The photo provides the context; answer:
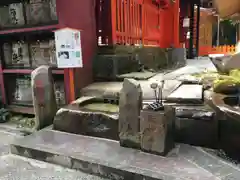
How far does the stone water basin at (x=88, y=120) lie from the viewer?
2.50 m

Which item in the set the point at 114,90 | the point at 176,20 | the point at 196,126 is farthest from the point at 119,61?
the point at 176,20

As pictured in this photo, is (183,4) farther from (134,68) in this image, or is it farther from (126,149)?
(126,149)

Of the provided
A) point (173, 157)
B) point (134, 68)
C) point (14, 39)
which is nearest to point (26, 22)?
point (14, 39)

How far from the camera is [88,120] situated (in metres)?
2.63

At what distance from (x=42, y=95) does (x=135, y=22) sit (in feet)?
9.17

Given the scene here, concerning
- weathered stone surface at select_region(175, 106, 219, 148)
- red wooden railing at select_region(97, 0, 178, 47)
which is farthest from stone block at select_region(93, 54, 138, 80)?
weathered stone surface at select_region(175, 106, 219, 148)

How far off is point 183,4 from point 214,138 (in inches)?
359

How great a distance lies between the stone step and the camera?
1818 millimetres

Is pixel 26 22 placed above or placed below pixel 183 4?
below

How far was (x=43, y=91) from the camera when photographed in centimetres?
292

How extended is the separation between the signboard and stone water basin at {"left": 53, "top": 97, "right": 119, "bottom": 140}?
21.0 inches

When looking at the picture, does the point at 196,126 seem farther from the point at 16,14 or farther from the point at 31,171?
the point at 16,14

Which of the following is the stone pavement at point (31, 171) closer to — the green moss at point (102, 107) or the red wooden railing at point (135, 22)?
the green moss at point (102, 107)

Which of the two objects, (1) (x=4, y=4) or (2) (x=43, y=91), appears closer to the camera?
(2) (x=43, y=91)
